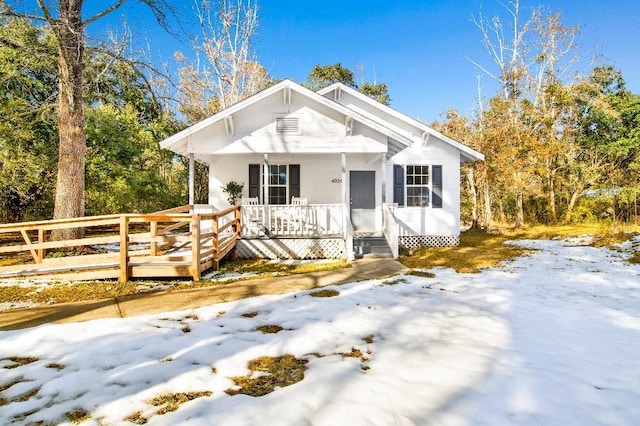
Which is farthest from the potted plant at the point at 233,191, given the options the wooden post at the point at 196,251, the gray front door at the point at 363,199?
the wooden post at the point at 196,251

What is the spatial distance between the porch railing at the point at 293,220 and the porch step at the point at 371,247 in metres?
0.65

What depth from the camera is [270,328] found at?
409 centimetres

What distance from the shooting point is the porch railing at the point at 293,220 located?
989 centimetres

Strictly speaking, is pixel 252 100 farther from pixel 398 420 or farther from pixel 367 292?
pixel 398 420

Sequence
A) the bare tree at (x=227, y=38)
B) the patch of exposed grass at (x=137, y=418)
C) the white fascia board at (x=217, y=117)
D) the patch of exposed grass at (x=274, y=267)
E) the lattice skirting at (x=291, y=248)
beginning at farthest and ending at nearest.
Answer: the bare tree at (x=227, y=38) → the lattice skirting at (x=291, y=248) → the white fascia board at (x=217, y=117) → the patch of exposed grass at (x=274, y=267) → the patch of exposed grass at (x=137, y=418)

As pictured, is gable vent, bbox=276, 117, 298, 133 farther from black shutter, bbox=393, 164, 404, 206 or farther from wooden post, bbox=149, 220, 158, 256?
wooden post, bbox=149, 220, 158, 256

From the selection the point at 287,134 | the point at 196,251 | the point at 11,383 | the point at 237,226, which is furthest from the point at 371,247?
the point at 11,383

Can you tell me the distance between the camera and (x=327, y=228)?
33.2 ft

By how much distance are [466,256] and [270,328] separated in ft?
24.8

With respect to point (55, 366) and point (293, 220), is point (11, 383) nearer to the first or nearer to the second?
point (55, 366)

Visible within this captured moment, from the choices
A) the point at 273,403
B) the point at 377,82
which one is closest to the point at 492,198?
the point at 377,82

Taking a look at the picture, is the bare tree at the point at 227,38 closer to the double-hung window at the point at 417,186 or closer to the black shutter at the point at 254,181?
the black shutter at the point at 254,181


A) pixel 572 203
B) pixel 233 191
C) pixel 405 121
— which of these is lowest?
pixel 572 203

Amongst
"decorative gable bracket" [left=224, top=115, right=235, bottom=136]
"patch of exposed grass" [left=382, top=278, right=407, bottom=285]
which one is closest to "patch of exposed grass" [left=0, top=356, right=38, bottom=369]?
"patch of exposed grass" [left=382, top=278, right=407, bottom=285]
